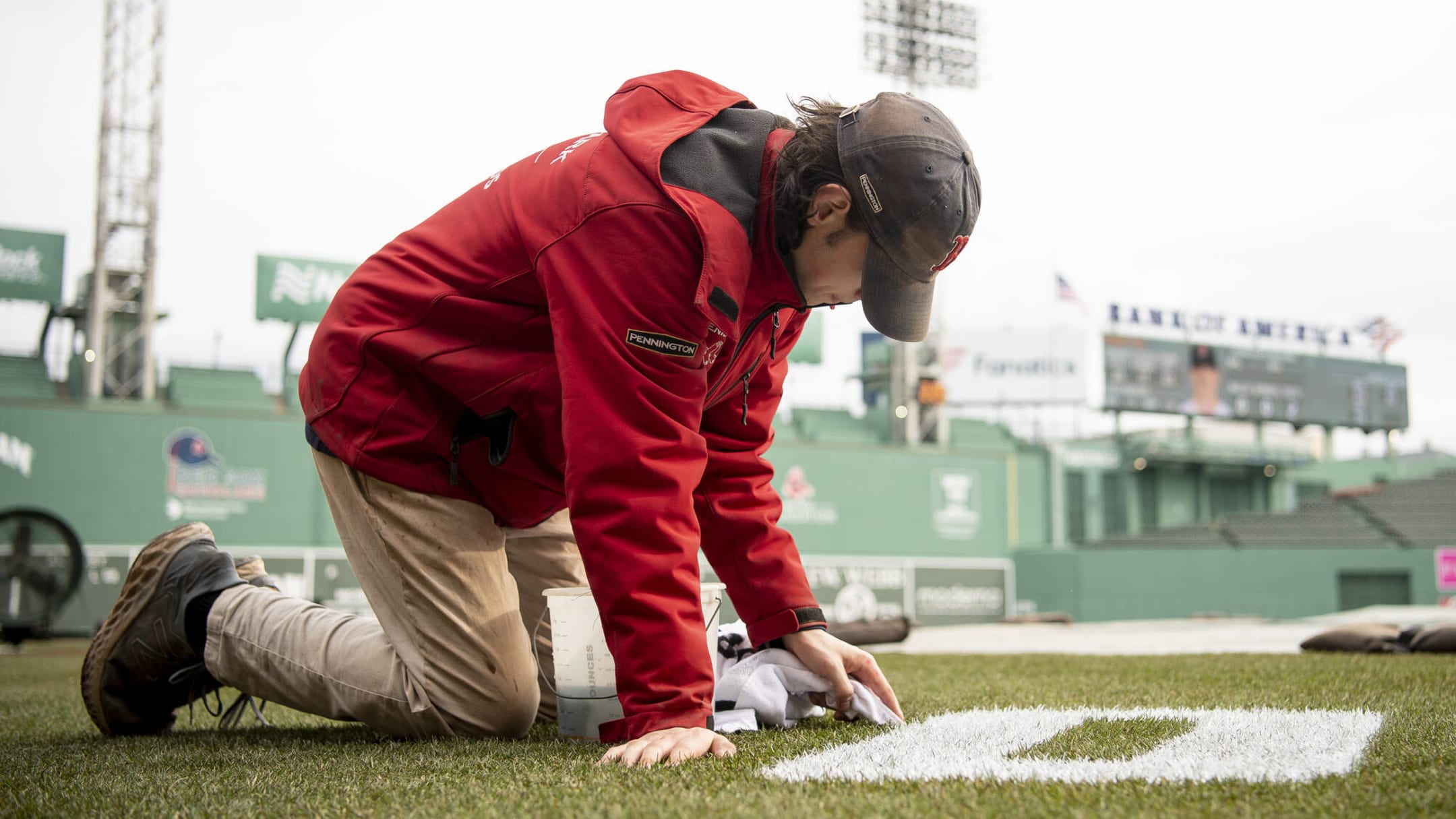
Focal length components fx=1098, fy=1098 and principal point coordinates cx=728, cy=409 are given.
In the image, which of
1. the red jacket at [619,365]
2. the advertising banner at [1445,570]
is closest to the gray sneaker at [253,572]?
the red jacket at [619,365]

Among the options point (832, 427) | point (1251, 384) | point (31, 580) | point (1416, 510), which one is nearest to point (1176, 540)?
point (1416, 510)

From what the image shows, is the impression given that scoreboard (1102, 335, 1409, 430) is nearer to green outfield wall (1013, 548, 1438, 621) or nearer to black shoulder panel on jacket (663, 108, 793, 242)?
green outfield wall (1013, 548, 1438, 621)

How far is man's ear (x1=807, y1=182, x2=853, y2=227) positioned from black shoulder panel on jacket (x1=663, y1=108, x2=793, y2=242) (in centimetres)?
9

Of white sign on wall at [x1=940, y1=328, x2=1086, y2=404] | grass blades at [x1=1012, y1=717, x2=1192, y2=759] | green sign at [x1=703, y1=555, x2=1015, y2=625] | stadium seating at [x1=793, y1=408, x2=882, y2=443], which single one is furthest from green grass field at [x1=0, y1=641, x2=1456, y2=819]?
white sign on wall at [x1=940, y1=328, x2=1086, y2=404]

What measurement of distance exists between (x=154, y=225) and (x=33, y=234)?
1.84 m

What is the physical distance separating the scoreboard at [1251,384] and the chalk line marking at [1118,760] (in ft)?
81.5

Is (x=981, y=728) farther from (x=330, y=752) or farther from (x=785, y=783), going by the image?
(x=330, y=752)

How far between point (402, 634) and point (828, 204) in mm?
1143

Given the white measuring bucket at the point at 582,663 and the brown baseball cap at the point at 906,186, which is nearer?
the brown baseball cap at the point at 906,186

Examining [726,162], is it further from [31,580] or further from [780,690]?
[31,580]

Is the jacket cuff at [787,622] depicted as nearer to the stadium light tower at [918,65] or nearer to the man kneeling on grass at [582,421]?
the man kneeling on grass at [582,421]

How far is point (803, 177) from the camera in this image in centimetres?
170

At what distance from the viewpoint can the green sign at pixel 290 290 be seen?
18.9m

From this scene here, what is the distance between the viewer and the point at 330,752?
1908 mm
